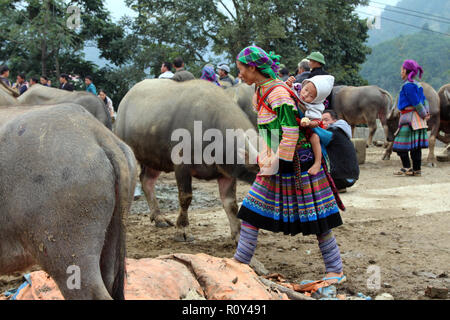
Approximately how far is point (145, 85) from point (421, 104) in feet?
19.4

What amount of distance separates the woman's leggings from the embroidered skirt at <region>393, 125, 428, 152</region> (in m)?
6.60

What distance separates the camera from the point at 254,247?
155 inches

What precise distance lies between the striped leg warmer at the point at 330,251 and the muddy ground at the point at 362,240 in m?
0.22

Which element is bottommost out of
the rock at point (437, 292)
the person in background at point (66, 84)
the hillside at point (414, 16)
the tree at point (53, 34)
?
the rock at point (437, 292)

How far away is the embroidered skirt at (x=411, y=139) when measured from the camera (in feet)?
32.1

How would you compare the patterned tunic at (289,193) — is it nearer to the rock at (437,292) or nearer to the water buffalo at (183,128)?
the rock at (437,292)

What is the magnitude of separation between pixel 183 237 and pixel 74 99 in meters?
4.58

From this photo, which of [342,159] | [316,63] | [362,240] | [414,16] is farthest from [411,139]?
[414,16]

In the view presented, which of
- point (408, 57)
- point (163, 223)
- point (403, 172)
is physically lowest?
point (163, 223)

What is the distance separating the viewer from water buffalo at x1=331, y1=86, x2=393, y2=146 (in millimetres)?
15289

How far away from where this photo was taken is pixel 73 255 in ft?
7.29

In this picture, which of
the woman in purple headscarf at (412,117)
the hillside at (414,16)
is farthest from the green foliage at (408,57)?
the hillside at (414,16)

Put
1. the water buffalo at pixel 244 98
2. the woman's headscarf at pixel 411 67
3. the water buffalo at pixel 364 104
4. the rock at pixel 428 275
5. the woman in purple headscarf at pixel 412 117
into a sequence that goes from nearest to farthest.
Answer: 1. the rock at pixel 428 275
2. the water buffalo at pixel 244 98
3. the woman's headscarf at pixel 411 67
4. the woman in purple headscarf at pixel 412 117
5. the water buffalo at pixel 364 104

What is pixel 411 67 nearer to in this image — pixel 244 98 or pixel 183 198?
pixel 244 98
